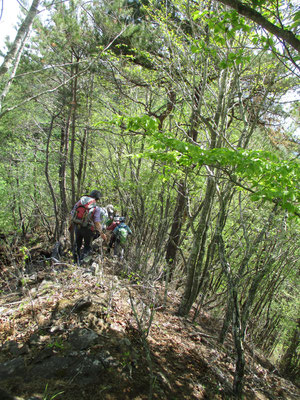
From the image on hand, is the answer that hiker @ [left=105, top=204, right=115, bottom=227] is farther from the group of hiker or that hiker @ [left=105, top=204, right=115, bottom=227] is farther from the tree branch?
the tree branch

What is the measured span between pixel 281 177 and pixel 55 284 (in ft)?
12.8

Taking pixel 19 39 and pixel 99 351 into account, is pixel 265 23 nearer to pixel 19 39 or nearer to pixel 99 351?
pixel 19 39

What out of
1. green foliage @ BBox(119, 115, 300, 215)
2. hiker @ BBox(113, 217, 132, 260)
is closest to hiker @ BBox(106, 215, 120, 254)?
hiker @ BBox(113, 217, 132, 260)

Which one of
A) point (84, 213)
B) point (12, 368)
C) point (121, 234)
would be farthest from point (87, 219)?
point (12, 368)

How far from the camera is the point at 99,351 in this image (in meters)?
2.83

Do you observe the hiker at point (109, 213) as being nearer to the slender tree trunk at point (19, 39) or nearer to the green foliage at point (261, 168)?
the green foliage at point (261, 168)

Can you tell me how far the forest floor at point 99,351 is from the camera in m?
2.43

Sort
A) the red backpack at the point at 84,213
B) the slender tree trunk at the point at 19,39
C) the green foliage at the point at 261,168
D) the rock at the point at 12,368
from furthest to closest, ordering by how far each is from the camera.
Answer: the red backpack at the point at 84,213, the slender tree trunk at the point at 19,39, the green foliage at the point at 261,168, the rock at the point at 12,368

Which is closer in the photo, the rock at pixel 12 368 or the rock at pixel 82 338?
the rock at pixel 12 368

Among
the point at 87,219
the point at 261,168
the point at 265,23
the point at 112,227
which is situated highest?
the point at 265,23

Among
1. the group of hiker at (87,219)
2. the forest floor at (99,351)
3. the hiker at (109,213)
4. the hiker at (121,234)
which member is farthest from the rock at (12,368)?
the hiker at (109,213)

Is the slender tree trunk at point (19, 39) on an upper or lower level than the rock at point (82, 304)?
upper

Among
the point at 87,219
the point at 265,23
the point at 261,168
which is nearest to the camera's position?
the point at 265,23

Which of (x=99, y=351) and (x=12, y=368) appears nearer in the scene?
(x=12, y=368)
